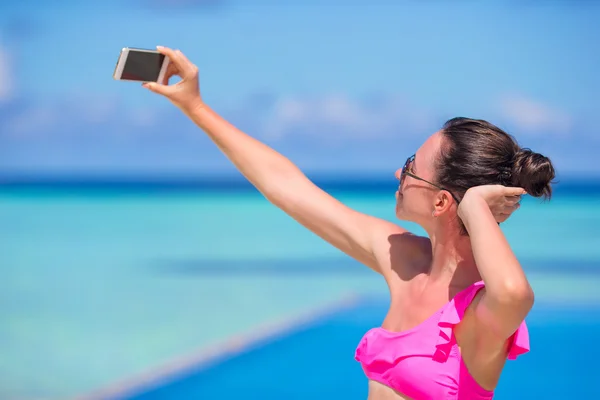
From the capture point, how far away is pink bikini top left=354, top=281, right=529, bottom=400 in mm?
1582

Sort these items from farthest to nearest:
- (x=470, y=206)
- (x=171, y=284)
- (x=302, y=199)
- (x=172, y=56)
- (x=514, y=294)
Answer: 1. (x=171, y=284)
2. (x=302, y=199)
3. (x=172, y=56)
4. (x=470, y=206)
5. (x=514, y=294)

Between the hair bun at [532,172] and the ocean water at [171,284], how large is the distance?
309 cm

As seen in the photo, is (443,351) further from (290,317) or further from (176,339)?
(290,317)

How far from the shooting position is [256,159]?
6.20 feet

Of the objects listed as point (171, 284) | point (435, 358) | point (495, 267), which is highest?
point (495, 267)

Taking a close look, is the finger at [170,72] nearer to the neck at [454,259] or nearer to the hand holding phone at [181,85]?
the hand holding phone at [181,85]

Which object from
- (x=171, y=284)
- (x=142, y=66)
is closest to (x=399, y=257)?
(x=142, y=66)

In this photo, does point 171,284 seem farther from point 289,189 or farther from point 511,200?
point 511,200

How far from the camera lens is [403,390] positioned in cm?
162

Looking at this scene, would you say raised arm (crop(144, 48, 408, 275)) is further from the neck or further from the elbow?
the elbow

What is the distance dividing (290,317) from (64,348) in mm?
1503

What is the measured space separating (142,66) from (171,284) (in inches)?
208

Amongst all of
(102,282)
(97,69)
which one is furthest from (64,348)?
(97,69)

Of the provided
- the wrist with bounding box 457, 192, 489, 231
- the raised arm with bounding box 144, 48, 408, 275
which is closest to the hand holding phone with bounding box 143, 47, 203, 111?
the raised arm with bounding box 144, 48, 408, 275
